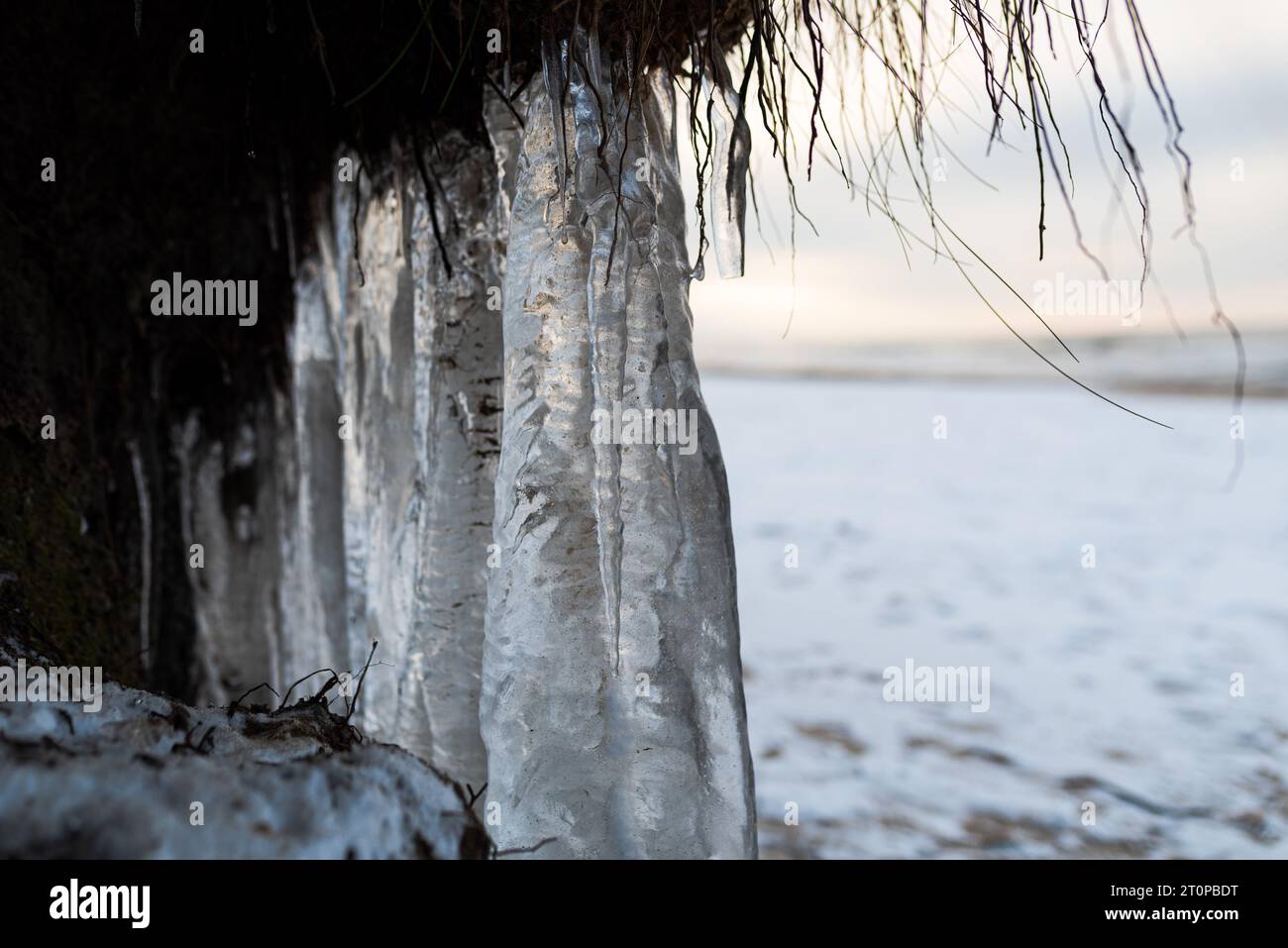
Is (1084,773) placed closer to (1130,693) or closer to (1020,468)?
(1130,693)

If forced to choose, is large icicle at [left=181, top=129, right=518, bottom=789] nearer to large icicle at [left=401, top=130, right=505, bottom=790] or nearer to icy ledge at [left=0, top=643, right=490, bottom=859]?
large icicle at [left=401, top=130, right=505, bottom=790]

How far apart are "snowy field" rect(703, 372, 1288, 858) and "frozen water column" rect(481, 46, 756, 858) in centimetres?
175

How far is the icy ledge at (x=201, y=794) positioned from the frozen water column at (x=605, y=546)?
45 centimetres

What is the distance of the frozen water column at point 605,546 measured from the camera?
4.96ft

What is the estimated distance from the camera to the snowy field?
10.5ft

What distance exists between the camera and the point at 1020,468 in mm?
8320

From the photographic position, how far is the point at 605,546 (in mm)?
1521

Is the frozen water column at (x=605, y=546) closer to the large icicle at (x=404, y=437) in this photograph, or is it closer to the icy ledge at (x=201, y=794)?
the large icicle at (x=404, y=437)

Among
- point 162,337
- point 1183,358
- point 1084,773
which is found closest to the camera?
point 162,337

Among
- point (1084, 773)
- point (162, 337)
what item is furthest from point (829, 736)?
point (162, 337)

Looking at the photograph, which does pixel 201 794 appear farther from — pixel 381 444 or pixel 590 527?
pixel 381 444

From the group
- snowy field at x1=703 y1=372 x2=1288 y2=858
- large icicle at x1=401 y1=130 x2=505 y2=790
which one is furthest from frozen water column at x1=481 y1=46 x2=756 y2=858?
snowy field at x1=703 y1=372 x2=1288 y2=858
